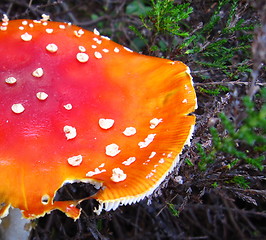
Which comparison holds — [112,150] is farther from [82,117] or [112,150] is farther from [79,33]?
[79,33]

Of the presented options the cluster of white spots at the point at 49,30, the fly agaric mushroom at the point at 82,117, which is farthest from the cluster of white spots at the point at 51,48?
the cluster of white spots at the point at 49,30

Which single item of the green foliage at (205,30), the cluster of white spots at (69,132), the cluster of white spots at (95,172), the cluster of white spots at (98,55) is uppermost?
the green foliage at (205,30)

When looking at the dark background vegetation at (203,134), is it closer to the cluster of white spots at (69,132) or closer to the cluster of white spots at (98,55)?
the cluster of white spots at (98,55)

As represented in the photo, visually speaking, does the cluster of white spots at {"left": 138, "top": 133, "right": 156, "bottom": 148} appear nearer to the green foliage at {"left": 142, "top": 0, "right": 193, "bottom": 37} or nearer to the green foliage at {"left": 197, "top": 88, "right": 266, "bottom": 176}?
the green foliage at {"left": 197, "top": 88, "right": 266, "bottom": 176}

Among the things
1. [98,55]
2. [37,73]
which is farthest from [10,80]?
[98,55]

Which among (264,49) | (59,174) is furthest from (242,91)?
(59,174)

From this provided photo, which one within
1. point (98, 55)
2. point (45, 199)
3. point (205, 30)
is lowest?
point (45, 199)

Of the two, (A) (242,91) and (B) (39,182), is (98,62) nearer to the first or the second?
(B) (39,182)
